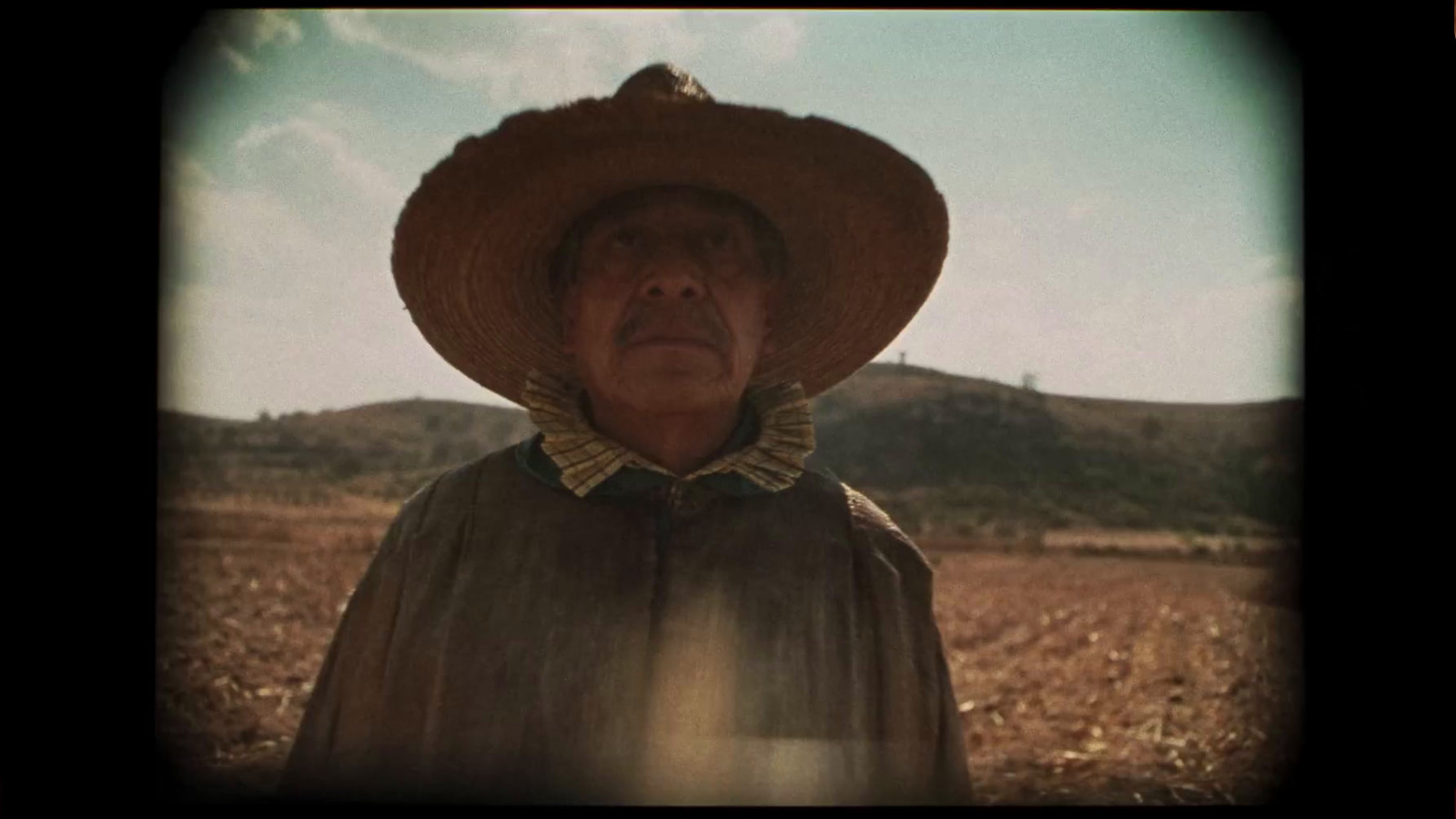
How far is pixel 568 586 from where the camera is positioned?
2135 millimetres

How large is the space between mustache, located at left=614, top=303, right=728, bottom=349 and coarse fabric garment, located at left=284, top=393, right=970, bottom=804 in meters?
0.28

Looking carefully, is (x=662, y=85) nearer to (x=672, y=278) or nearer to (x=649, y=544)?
(x=672, y=278)

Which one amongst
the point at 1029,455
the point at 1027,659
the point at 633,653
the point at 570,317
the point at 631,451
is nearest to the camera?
the point at 633,653

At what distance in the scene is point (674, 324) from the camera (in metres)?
2.16

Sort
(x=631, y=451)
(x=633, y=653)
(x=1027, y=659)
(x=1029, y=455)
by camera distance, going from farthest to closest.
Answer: (x=1027, y=659)
(x=1029, y=455)
(x=631, y=451)
(x=633, y=653)

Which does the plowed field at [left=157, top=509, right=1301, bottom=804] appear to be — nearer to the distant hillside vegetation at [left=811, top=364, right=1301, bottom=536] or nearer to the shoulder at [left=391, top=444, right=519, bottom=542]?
the distant hillside vegetation at [left=811, top=364, right=1301, bottom=536]

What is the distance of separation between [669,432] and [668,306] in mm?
273

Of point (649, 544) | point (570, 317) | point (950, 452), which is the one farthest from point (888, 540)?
point (950, 452)

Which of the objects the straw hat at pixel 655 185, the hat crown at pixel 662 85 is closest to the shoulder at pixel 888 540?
the straw hat at pixel 655 185

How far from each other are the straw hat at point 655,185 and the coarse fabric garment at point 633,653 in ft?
1.34

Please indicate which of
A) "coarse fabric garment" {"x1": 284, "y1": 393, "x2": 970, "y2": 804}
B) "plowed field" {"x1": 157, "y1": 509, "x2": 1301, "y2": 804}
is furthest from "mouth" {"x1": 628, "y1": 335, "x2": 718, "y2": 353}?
"plowed field" {"x1": 157, "y1": 509, "x2": 1301, "y2": 804}

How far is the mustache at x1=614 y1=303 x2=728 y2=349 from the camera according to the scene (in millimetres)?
2168

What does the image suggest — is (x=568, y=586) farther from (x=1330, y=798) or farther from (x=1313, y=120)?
(x=1313, y=120)

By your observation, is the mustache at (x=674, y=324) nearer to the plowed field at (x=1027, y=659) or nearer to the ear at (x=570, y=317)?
the ear at (x=570, y=317)
